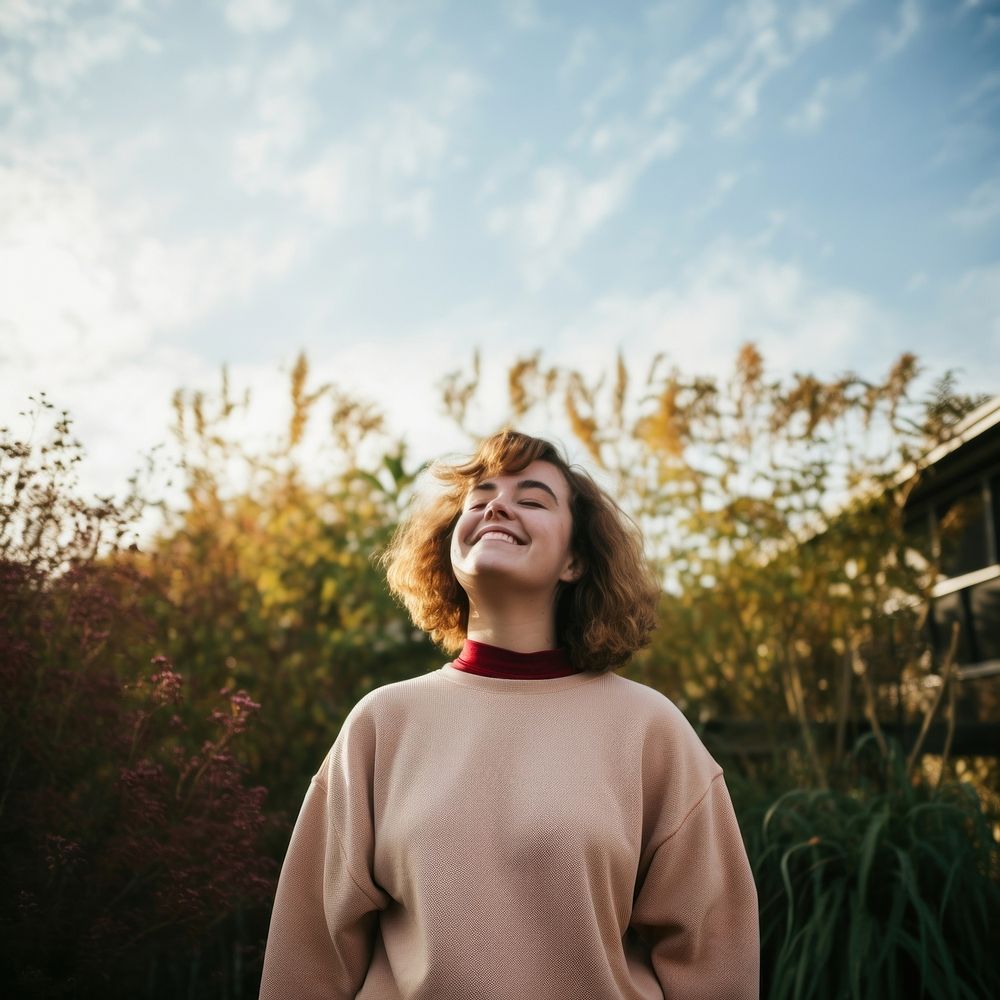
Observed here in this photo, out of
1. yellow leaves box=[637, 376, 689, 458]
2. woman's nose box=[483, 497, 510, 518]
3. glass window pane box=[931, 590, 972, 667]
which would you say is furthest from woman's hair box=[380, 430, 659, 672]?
glass window pane box=[931, 590, 972, 667]

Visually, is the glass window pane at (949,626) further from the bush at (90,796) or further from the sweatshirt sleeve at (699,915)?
the bush at (90,796)

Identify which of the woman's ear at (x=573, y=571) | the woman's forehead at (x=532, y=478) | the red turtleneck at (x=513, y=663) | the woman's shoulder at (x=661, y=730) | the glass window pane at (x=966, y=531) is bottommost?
the woman's shoulder at (x=661, y=730)

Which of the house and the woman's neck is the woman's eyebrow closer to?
the woman's neck

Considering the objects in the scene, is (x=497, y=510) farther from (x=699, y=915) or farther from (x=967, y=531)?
(x=967, y=531)

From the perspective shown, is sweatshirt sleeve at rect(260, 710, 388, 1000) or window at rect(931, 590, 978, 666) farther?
window at rect(931, 590, 978, 666)

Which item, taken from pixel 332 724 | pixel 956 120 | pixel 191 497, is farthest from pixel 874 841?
pixel 956 120

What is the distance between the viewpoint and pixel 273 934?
1720 mm

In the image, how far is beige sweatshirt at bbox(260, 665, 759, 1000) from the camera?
1.53 meters

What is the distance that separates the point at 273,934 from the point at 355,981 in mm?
194

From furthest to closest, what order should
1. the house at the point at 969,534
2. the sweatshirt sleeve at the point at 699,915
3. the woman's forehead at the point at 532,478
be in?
the house at the point at 969,534 < the woman's forehead at the point at 532,478 < the sweatshirt sleeve at the point at 699,915

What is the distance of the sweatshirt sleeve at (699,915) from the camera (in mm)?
1638

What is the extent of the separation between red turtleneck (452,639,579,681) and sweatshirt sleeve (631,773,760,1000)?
40cm

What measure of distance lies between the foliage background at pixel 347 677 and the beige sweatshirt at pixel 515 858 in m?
0.71

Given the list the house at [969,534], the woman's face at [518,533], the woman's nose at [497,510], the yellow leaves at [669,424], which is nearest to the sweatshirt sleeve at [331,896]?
the woman's face at [518,533]
